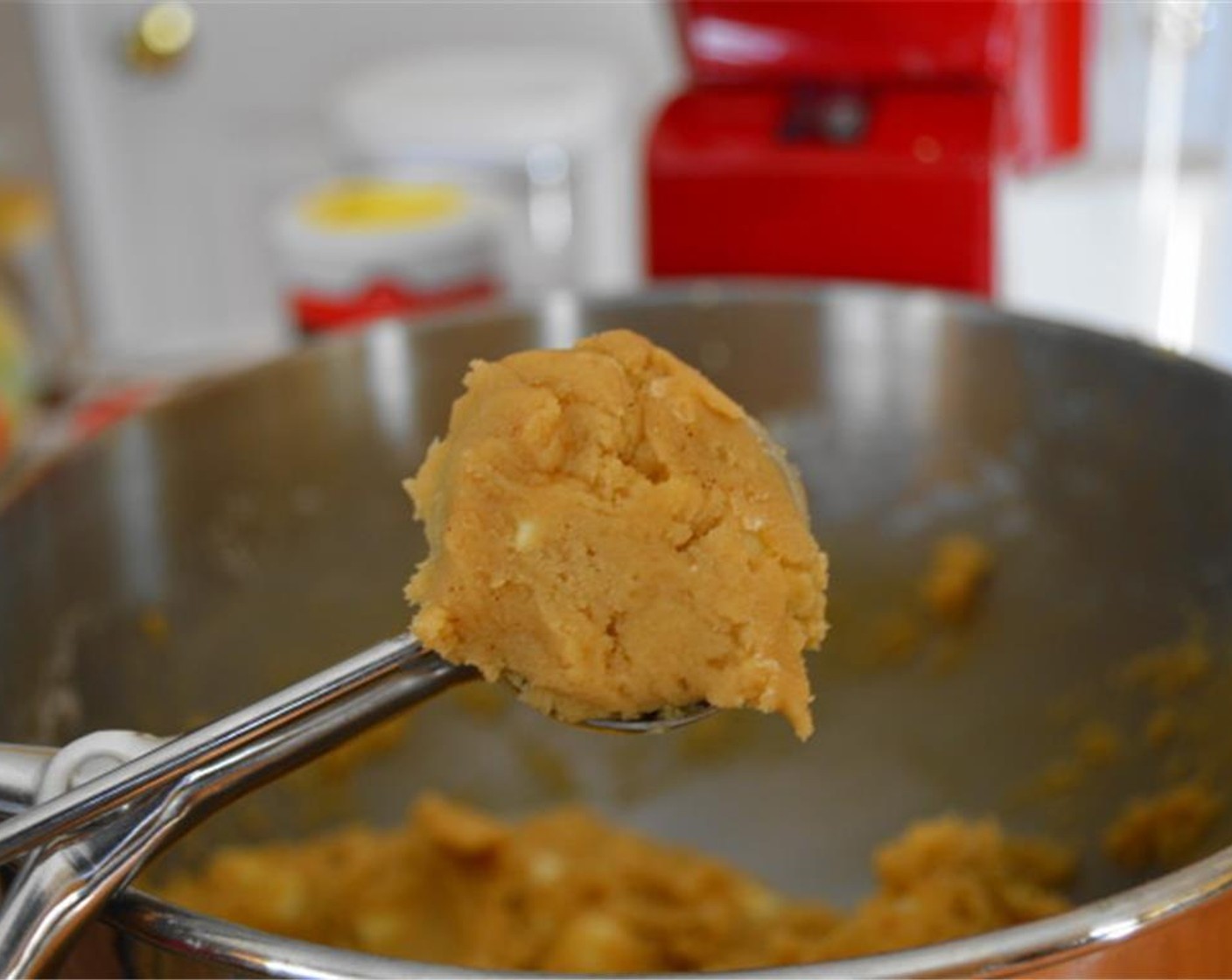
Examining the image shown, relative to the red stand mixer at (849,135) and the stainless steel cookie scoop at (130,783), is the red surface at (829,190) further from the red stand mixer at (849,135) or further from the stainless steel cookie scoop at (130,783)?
the stainless steel cookie scoop at (130,783)

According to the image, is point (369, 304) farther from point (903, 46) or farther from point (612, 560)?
→ point (612, 560)

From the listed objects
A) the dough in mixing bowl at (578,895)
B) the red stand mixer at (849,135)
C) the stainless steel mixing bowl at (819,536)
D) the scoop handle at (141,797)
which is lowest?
the dough in mixing bowl at (578,895)

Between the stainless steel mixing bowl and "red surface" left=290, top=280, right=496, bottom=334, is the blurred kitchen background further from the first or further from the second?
the stainless steel mixing bowl

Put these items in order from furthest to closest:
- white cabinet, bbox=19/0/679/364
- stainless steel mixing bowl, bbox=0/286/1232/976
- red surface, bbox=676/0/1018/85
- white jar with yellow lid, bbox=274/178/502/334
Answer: white cabinet, bbox=19/0/679/364 → white jar with yellow lid, bbox=274/178/502/334 → red surface, bbox=676/0/1018/85 → stainless steel mixing bowl, bbox=0/286/1232/976

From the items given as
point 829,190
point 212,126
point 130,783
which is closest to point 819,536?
point 829,190

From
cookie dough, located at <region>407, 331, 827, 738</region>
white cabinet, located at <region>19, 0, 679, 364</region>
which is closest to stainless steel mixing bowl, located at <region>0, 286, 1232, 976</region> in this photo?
cookie dough, located at <region>407, 331, 827, 738</region>

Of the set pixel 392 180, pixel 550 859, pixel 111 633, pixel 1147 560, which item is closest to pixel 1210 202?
pixel 392 180

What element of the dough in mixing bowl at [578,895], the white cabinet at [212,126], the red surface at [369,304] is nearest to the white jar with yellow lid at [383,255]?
the red surface at [369,304]
